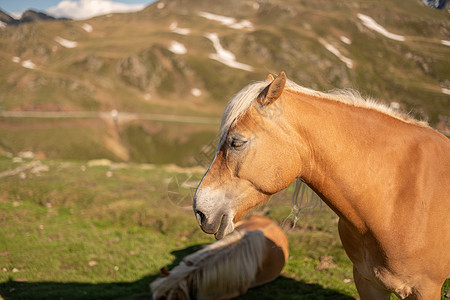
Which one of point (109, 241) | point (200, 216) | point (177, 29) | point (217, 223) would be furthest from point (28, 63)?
point (217, 223)

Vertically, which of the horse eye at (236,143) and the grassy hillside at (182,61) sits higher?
the horse eye at (236,143)

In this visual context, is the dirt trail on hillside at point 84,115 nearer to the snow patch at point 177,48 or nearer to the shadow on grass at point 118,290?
the snow patch at point 177,48

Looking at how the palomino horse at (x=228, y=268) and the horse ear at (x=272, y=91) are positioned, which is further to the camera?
the palomino horse at (x=228, y=268)

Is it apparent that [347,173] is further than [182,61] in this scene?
No

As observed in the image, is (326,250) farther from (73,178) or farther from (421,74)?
(421,74)

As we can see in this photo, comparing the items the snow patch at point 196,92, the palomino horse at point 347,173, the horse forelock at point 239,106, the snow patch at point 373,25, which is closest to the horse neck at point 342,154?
the palomino horse at point 347,173

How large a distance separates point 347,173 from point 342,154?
178 millimetres

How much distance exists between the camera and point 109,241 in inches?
348

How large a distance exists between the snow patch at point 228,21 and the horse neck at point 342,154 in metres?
140

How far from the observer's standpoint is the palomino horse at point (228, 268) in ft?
18.3

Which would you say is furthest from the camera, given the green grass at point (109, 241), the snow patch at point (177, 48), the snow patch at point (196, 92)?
the snow patch at point (177, 48)

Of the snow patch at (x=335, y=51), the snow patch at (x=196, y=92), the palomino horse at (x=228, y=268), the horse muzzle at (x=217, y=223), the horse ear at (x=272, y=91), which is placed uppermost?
the horse ear at (x=272, y=91)

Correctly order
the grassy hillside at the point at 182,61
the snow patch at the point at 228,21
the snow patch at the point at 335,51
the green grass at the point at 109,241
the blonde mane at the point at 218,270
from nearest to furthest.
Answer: the blonde mane at the point at 218,270, the green grass at the point at 109,241, the grassy hillside at the point at 182,61, the snow patch at the point at 335,51, the snow patch at the point at 228,21

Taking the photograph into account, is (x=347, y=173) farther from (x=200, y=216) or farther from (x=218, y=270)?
(x=218, y=270)
